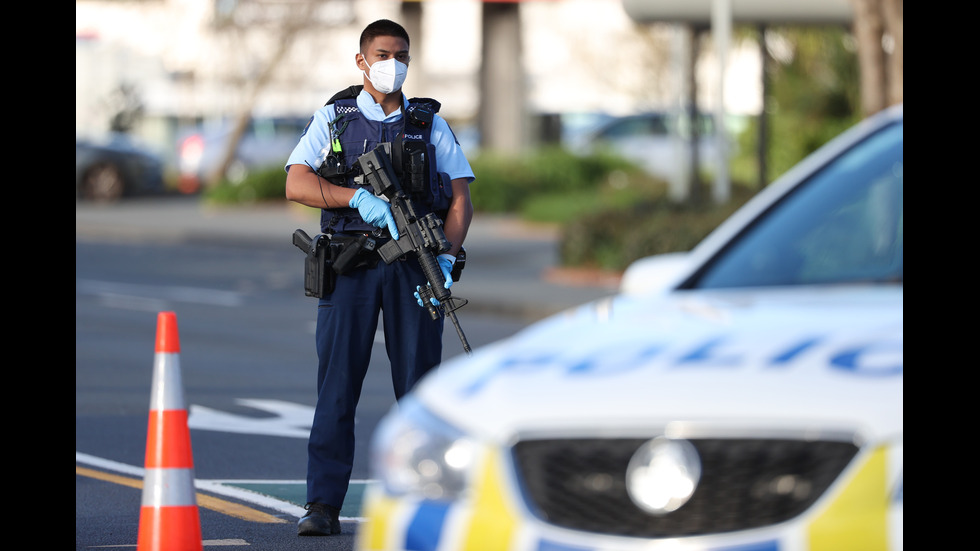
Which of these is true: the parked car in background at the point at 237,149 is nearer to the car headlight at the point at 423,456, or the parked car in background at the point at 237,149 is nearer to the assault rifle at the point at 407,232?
the assault rifle at the point at 407,232

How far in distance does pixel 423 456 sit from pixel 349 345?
112 inches

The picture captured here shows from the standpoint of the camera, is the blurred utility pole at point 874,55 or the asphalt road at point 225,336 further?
the blurred utility pole at point 874,55

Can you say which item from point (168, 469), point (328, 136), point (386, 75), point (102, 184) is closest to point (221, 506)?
point (168, 469)

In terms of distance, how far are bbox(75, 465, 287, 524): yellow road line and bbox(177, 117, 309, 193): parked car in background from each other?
24.3 meters

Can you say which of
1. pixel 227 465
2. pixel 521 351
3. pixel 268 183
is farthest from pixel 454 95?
pixel 521 351

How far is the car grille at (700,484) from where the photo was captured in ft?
9.05

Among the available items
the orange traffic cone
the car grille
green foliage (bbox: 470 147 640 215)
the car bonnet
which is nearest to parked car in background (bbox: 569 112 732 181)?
green foliage (bbox: 470 147 640 215)

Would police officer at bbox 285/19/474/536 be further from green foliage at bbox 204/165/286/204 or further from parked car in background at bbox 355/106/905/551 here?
green foliage at bbox 204/165/286/204

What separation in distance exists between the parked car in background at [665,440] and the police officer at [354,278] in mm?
2435

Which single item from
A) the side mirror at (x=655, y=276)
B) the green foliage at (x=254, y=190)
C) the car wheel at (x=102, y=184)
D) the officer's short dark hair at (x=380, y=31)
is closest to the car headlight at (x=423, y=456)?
the side mirror at (x=655, y=276)

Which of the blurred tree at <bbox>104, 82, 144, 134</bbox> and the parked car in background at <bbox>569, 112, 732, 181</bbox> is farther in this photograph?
the blurred tree at <bbox>104, 82, 144, 134</bbox>

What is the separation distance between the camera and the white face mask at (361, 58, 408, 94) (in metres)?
5.92
